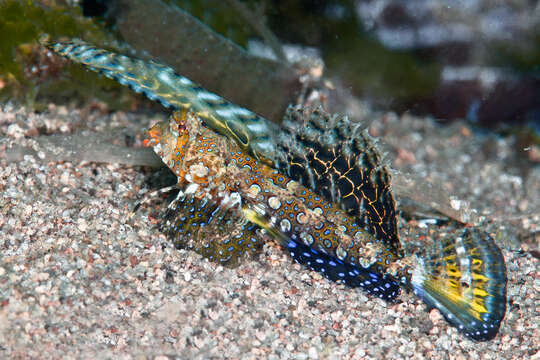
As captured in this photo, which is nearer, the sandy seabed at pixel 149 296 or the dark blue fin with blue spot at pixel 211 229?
the sandy seabed at pixel 149 296

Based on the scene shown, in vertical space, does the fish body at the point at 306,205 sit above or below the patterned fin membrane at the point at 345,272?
above

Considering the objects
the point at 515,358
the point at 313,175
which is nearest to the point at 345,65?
the point at 313,175

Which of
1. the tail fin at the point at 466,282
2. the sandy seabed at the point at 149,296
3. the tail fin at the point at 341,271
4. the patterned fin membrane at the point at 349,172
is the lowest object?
the sandy seabed at the point at 149,296

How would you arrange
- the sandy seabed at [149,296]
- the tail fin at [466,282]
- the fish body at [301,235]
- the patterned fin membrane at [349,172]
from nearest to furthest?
the sandy seabed at [149,296] → the tail fin at [466,282] → the fish body at [301,235] → the patterned fin membrane at [349,172]

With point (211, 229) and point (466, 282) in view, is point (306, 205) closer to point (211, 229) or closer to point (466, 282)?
point (211, 229)

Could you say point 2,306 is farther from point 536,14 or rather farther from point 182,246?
point 536,14

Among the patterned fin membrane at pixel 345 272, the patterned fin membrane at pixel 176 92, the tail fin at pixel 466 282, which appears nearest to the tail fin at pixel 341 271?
the patterned fin membrane at pixel 345 272

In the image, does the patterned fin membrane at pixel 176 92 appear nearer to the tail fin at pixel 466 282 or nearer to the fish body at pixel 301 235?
the fish body at pixel 301 235

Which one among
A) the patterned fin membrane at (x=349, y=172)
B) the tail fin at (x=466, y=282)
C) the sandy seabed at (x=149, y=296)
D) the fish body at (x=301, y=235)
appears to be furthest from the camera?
the patterned fin membrane at (x=349, y=172)
